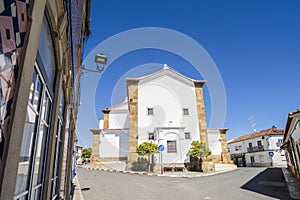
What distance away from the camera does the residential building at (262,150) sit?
1144 inches

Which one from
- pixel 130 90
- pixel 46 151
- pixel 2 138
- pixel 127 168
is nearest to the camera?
pixel 2 138

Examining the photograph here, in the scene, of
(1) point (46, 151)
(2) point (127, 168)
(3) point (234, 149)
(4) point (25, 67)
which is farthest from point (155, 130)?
(3) point (234, 149)

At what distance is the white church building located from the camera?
18.4 m

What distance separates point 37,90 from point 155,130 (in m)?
17.6

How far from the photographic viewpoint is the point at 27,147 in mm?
1392

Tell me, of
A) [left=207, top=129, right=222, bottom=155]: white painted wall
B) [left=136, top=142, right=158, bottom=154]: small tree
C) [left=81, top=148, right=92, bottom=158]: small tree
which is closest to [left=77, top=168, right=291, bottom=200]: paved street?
[left=136, top=142, right=158, bottom=154]: small tree

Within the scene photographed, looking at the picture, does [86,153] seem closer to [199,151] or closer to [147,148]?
[147,148]

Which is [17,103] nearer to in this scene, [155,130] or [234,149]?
[155,130]

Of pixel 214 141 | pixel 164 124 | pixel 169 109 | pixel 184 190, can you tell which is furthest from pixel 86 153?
pixel 184 190

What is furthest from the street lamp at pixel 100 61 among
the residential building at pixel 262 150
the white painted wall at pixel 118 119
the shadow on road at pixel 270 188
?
the residential building at pixel 262 150

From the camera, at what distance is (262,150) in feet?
A: 100

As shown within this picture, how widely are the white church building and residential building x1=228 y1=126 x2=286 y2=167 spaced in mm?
14798

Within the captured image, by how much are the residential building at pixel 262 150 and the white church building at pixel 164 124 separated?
14.8 metres

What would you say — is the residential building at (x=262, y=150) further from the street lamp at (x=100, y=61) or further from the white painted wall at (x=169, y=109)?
the street lamp at (x=100, y=61)
